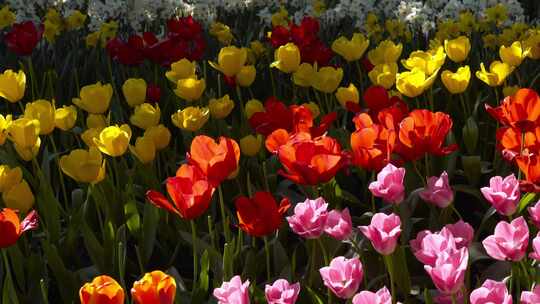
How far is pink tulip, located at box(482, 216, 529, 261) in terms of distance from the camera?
1.53m

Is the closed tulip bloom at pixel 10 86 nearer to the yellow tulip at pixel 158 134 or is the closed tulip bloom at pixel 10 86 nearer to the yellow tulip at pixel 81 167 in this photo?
the yellow tulip at pixel 158 134

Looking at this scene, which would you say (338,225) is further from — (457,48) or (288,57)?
(457,48)

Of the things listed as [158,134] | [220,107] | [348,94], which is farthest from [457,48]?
[158,134]

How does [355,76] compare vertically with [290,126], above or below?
below

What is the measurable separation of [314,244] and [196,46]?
1.72 metres

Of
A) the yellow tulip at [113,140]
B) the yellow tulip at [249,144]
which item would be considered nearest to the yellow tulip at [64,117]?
the yellow tulip at [113,140]

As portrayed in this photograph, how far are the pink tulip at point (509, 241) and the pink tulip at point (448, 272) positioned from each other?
13cm

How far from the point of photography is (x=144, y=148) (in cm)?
235

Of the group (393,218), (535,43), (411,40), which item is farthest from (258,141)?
(411,40)

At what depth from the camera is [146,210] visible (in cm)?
228

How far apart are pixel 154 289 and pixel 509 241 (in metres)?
0.60

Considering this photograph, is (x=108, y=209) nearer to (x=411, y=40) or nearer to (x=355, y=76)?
(x=355, y=76)

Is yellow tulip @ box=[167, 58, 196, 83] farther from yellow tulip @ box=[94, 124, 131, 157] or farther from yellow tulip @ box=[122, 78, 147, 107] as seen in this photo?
yellow tulip @ box=[94, 124, 131, 157]

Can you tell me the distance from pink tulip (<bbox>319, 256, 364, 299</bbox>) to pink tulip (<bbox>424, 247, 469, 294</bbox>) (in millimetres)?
136
